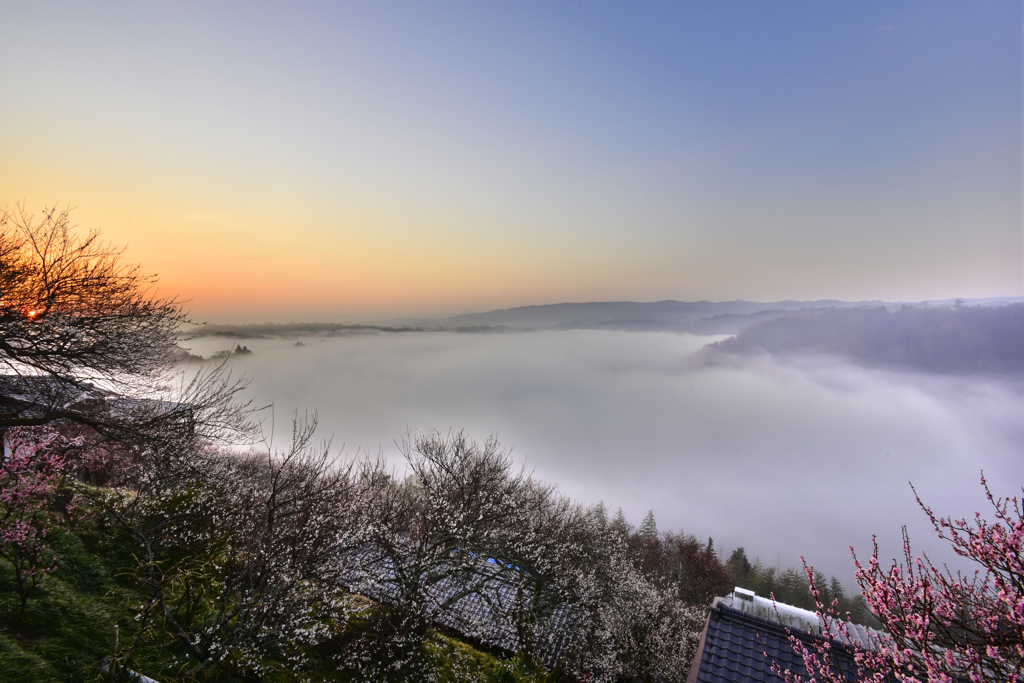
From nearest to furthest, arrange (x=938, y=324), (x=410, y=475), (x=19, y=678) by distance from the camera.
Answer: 1. (x=19, y=678)
2. (x=410, y=475)
3. (x=938, y=324)

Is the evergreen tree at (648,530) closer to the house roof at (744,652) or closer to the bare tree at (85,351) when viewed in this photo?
the house roof at (744,652)

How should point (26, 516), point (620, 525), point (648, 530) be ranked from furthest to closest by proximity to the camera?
point (648, 530)
point (620, 525)
point (26, 516)

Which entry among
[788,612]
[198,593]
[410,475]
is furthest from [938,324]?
[198,593]

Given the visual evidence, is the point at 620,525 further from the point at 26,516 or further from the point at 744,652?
the point at 26,516

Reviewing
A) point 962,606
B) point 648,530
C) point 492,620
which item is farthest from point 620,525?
point 962,606

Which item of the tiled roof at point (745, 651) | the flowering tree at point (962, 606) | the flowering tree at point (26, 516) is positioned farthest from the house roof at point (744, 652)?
the flowering tree at point (26, 516)

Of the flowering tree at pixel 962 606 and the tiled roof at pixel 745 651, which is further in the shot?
the tiled roof at pixel 745 651

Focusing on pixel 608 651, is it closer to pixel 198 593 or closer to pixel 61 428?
pixel 198 593
